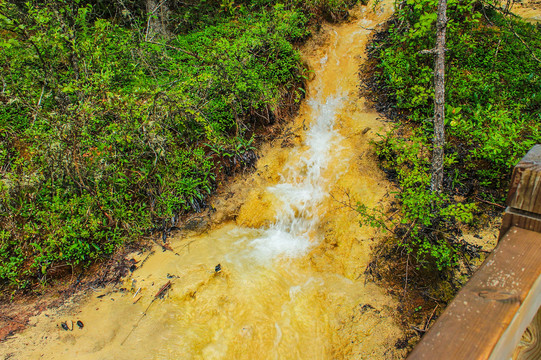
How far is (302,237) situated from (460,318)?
469 centimetres

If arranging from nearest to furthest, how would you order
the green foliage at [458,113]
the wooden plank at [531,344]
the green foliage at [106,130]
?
the wooden plank at [531,344]
the green foliage at [458,113]
the green foliage at [106,130]

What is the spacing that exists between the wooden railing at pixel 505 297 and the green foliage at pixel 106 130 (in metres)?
5.16

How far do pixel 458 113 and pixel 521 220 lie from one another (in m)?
5.36

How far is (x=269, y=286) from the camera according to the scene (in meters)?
4.45

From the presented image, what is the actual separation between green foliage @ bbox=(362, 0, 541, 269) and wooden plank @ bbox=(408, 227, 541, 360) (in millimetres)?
2658

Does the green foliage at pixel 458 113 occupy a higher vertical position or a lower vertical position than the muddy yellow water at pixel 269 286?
higher

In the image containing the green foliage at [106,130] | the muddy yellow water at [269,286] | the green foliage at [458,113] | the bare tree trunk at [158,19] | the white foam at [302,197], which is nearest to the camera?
the muddy yellow water at [269,286]

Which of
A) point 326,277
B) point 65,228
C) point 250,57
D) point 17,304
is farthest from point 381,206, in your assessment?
point 17,304

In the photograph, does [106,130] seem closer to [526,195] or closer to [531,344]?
[526,195]

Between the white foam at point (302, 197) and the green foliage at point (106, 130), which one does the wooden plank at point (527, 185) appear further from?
the green foliage at point (106, 130)

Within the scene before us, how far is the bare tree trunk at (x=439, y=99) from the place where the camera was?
12.3ft

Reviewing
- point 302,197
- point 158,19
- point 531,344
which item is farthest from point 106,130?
point 531,344

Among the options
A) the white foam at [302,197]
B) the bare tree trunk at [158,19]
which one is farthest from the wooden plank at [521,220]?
the bare tree trunk at [158,19]

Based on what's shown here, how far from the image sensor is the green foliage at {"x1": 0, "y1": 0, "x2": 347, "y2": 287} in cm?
472
